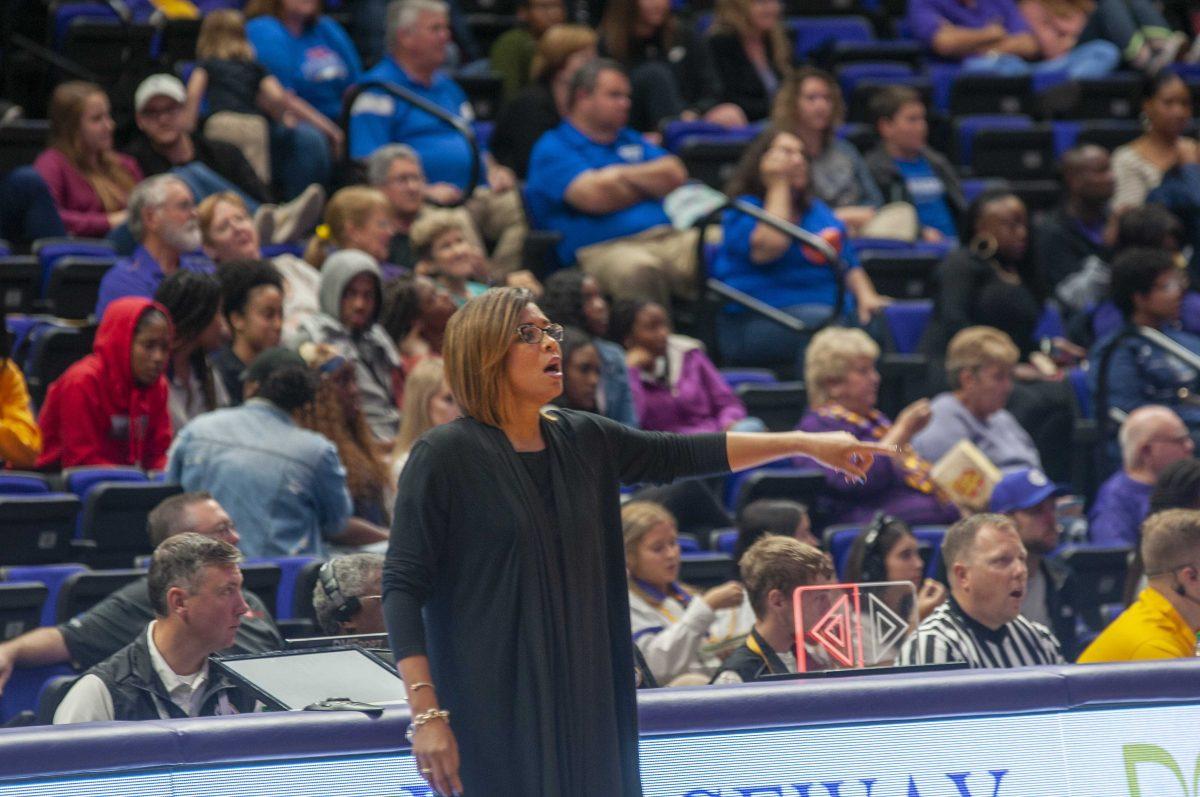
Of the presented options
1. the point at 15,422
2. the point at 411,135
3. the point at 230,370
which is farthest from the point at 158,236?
the point at 411,135

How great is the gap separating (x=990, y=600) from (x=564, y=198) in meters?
4.11

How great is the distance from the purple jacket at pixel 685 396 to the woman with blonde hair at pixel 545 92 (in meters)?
2.12

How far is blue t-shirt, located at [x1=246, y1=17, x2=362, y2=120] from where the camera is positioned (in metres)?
9.45

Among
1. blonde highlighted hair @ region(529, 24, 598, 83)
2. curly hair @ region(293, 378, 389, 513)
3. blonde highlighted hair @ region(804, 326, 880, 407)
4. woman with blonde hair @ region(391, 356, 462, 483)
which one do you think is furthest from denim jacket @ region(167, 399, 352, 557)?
blonde highlighted hair @ region(529, 24, 598, 83)

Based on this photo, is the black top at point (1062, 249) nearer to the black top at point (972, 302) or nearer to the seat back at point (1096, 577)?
the black top at point (972, 302)

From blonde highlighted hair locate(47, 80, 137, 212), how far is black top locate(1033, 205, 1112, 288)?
4.33m

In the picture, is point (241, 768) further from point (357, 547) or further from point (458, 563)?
point (357, 547)

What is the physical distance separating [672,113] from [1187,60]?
3685 mm

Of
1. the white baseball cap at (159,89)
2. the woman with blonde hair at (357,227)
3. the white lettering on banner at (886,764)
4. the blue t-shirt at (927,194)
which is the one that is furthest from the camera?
the blue t-shirt at (927,194)

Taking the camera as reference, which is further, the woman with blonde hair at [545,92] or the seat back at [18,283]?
the woman with blonde hair at [545,92]

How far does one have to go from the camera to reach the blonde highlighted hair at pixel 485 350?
3.43 metres

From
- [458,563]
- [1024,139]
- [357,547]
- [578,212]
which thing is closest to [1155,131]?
[1024,139]

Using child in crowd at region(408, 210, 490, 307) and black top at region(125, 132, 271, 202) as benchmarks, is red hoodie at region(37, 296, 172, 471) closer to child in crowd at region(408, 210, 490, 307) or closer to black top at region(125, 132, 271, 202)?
child in crowd at region(408, 210, 490, 307)

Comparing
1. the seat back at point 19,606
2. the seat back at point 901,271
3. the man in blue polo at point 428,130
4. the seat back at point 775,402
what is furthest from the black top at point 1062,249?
the seat back at point 19,606
